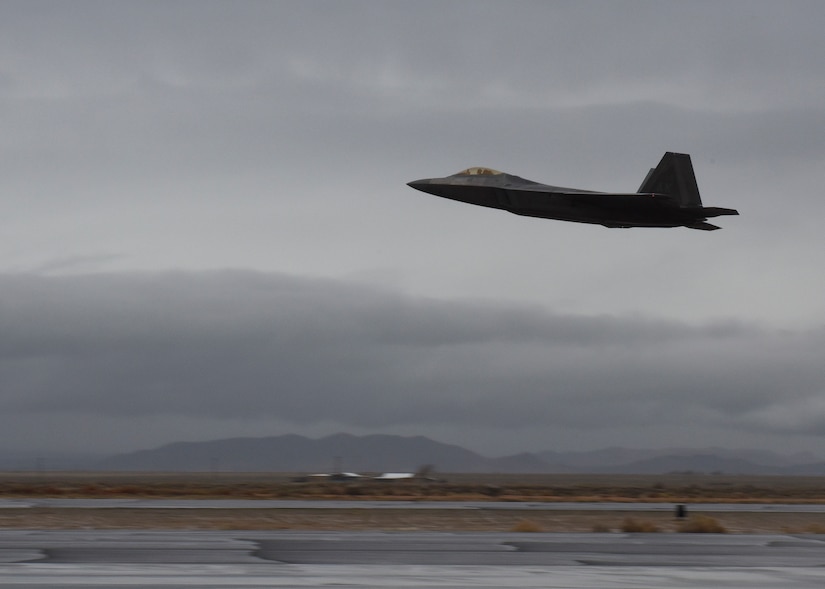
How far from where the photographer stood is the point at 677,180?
121 feet

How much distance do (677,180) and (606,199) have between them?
3.28 m

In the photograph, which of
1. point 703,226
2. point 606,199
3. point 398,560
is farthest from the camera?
point 703,226

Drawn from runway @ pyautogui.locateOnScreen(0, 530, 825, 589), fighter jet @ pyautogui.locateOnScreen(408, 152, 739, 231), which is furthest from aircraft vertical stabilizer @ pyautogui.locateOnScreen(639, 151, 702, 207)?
runway @ pyautogui.locateOnScreen(0, 530, 825, 589)

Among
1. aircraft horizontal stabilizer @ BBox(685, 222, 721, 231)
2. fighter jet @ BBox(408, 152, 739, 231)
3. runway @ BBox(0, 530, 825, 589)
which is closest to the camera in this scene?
runway @ BBox(0, 530, 825, 589)

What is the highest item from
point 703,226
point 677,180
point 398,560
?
point 677,180

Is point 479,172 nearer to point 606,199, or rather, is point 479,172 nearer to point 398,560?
point 606,199

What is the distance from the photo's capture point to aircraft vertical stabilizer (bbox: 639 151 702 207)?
3659 centimetres

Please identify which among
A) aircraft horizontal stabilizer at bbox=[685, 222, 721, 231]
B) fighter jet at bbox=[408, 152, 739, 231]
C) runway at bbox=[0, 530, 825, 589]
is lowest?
runway at bbox=[0, 530, 825, 589]

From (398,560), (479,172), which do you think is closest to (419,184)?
(479,172)

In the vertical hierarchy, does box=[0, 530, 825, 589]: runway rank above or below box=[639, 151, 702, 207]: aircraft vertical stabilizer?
below

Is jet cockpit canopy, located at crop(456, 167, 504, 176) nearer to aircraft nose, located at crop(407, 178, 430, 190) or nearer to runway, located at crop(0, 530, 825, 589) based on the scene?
aircraft nose, located at crop(407, 178, 430, 190)

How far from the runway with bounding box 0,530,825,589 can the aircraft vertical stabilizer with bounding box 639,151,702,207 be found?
12163mm

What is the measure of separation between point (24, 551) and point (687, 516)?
33.0 metres

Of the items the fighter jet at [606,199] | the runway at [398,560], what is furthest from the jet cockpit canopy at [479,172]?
the runway at [398,560]
